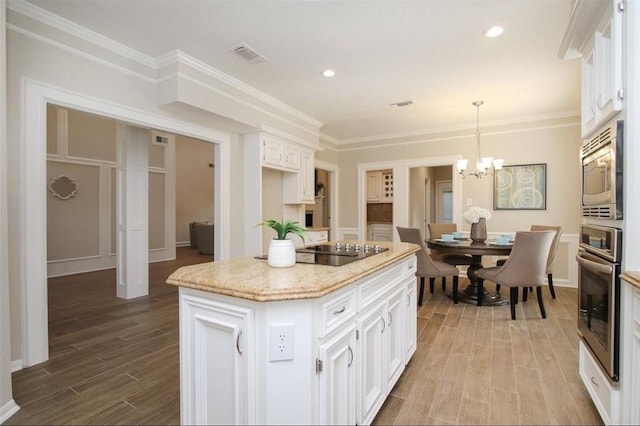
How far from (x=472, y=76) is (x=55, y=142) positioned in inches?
258

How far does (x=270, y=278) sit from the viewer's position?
4.55 ft

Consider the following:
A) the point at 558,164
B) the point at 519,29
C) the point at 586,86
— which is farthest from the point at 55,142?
the point at 558,164

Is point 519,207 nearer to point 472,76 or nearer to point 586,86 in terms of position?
point 472,76

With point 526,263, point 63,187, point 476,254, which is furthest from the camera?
point 63,187

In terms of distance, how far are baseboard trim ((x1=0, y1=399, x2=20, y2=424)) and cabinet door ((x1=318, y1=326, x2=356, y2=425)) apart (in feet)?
5.96

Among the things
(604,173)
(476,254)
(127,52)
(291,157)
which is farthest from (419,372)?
(127,52)

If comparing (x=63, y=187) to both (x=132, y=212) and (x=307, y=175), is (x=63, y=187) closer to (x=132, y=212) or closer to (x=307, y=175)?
(x=132, y=212)

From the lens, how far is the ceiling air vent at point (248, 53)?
110 inches

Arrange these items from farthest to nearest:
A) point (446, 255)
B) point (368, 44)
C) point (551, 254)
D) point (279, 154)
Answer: point (446, 255) → point (279, 154) → point (551, 254) → point (368, 44)

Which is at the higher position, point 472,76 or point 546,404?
point 472,76

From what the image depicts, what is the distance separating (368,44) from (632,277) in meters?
2.42

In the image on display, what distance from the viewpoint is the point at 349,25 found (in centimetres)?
248

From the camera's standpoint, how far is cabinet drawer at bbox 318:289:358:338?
1.28m

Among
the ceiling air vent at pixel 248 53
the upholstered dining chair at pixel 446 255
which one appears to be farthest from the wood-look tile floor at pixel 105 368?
the upholstered dining chair at pixel 446 255
